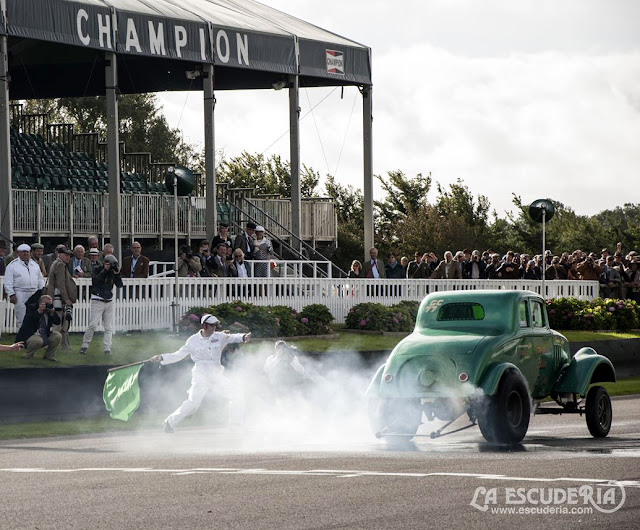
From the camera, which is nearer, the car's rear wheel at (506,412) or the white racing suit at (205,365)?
the car's rear wheel at (506,412)

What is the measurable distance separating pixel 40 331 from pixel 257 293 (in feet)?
30.2

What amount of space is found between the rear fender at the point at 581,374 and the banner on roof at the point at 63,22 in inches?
744

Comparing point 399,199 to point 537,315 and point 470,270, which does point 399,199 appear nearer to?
point 470,270

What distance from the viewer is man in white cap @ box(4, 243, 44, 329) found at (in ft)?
78.4

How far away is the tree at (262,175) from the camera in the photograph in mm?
80188

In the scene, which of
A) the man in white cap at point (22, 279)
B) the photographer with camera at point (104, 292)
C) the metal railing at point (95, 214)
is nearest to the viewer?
the man in white cap at point (22, 279)

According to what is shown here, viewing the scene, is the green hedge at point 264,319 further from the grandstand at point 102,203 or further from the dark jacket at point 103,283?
the grandstand at point 102,203

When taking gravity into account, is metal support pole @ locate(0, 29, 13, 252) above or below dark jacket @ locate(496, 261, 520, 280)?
above

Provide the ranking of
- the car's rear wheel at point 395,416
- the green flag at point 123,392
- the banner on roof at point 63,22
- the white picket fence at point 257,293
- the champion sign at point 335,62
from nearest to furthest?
the car's rear wheel at point 395,416, the green flag at point 123,392, the white picket fence at point 257,293, the banner on roof at point 63,22, the champion sign at point 335,62

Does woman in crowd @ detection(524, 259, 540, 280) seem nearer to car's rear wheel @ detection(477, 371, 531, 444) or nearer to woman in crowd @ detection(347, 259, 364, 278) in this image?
woman in crowd @ detection(347, 259, 364, 278)

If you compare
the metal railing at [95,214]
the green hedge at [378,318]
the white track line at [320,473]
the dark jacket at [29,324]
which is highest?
the metal railing at [95,214]

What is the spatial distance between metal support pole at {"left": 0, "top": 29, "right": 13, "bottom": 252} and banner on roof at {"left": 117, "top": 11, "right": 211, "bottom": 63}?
3.97 m

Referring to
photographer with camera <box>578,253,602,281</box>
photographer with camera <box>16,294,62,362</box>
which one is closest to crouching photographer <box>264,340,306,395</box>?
photographer with camera <box>16,294,62,362</box>

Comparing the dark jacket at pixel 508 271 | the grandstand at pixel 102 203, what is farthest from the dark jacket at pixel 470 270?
the grandstand at pixel 102 203
